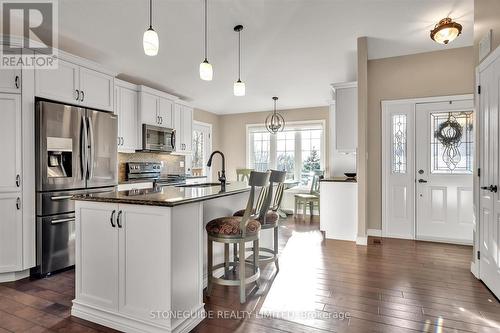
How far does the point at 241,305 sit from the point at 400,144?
3.51 meters

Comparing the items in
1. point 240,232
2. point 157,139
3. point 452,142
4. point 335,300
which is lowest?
point 335,300

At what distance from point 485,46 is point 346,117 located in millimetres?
1982

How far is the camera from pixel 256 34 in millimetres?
3826

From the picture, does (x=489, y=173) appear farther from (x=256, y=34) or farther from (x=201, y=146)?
(x=201, y=146)

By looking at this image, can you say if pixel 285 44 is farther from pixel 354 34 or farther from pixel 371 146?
pixel 371 146

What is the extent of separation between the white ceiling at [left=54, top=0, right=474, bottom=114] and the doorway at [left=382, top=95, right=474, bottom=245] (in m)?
0.91

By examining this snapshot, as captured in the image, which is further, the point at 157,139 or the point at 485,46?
the point at 157,139

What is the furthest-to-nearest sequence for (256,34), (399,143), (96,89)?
1. (399,143)
2. (256,34)
3. (96,89)

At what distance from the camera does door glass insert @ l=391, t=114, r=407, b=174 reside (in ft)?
14.2

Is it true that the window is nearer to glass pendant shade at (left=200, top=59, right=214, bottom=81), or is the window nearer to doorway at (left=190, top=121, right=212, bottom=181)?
doorway at (left=190, top=121, right=212, bottom=181)

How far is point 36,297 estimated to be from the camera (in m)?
2.42

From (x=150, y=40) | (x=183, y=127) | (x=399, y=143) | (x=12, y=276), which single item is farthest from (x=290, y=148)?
(x=12, y=276)

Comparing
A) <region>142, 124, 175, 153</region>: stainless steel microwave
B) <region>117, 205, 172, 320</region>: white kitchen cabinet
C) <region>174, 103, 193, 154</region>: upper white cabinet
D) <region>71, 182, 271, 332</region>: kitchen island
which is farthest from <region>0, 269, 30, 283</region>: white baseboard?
<region>174, 103, 193, 154</region>: upper white cabinet

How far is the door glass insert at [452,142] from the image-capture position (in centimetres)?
400
